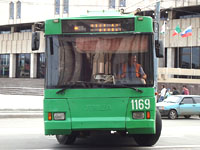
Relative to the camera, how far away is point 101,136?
1123cm

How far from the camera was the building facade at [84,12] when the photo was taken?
134 feet

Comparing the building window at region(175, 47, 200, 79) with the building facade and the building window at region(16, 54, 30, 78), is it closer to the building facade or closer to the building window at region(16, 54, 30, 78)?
the building facade

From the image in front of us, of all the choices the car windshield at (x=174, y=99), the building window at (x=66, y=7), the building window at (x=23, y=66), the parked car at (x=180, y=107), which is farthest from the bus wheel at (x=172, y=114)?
the building window at (x=23, y=66)

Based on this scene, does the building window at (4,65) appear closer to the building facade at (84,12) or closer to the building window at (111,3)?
the building facade at (84,12)

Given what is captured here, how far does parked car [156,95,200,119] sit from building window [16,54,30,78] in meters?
43.5

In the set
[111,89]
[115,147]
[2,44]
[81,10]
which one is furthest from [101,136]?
[2,44]

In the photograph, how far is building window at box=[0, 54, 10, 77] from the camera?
63406 millimetres

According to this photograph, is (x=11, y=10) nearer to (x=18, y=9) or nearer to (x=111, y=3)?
(x=18, y=9)

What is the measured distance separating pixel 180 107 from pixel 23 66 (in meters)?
45.3

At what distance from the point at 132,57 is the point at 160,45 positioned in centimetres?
82

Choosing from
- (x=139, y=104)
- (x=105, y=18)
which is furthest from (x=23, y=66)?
(x=139, y=104)

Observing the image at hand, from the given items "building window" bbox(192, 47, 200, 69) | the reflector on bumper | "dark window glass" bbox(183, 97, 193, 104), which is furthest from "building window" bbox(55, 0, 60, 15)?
the reflector on bumper

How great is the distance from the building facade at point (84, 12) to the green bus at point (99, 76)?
81.5 ft

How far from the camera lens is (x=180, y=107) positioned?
19469 millimetres
